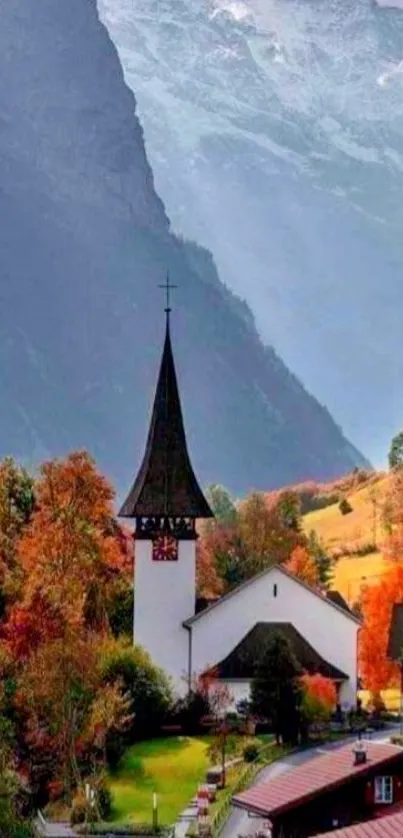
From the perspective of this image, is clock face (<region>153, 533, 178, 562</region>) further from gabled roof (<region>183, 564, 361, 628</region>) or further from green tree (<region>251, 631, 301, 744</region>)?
green tree (<region>251, 631, 301, 744</region>)

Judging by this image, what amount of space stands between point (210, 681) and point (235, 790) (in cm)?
1313

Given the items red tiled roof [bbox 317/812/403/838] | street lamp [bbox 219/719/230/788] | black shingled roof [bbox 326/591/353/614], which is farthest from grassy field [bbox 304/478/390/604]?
red tiled roof [bbox 317/812/403/838]

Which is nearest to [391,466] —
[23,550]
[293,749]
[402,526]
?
[402,526]

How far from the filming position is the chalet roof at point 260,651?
204 ft

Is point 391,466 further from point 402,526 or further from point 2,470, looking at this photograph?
Result: point 2,470

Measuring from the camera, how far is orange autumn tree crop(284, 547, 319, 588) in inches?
3247

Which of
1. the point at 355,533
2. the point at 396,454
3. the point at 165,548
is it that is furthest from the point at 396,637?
the point at 396,454

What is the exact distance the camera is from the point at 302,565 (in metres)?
84.6

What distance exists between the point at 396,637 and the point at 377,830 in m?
29.6

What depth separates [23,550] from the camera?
65062mm

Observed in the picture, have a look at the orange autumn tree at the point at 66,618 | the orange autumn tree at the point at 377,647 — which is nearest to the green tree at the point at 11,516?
the orange autumn tree at the point at 66,618

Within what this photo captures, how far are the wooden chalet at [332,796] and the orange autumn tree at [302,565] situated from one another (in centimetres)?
4037

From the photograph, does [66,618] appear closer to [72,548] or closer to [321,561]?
[72,548]

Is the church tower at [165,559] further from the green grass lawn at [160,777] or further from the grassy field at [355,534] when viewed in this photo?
the grassy field at [355,534]
